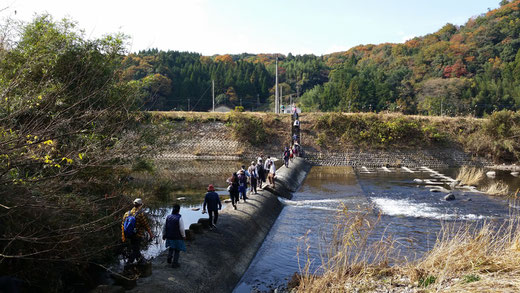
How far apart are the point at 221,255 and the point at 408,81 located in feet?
271

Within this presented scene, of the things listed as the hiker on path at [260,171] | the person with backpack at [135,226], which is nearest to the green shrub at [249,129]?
the hiker on path at [260,171]

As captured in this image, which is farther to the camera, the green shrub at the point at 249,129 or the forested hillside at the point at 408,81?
the forested hillside at the point at 408,81

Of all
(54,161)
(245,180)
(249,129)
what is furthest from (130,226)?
(249,129)

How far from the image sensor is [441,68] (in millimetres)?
86688

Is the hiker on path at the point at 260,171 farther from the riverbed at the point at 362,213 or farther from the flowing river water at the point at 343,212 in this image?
the riverbed at the point at 362,213

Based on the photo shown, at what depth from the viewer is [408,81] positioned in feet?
281

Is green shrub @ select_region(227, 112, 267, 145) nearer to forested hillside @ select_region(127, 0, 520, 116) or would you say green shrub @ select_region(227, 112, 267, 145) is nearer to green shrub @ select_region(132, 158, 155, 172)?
forested hillside @ select_region(127, 0, 520, 116)

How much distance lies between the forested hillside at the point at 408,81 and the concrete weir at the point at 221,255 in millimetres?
52809

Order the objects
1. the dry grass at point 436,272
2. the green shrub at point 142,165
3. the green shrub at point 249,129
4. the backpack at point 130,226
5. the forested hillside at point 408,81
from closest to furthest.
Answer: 1. the dry grass at point 436,272
2. the backpack at point 130,226
3. the green shrub at point 142,165
4. the green shrub at point 249,129
5. the forested hillside at point 408,81

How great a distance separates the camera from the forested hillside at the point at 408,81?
7538cm

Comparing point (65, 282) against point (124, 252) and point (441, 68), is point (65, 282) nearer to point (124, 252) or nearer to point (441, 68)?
point (124, 252)

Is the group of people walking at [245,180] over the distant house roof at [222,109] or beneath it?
beneath

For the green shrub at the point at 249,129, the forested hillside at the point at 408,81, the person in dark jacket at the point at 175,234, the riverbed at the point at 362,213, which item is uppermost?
the forested hillside at the point at 408,81

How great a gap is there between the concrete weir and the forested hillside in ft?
173
